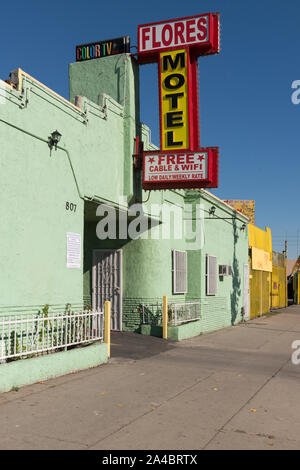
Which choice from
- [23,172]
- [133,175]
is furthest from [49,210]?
[133,175]

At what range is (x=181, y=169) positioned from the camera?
11.8 m

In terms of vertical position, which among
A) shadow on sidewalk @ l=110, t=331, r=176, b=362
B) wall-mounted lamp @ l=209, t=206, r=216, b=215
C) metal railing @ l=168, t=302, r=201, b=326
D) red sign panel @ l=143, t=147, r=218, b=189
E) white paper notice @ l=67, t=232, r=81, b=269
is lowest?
shadow on sidewalk @ l=110, t=331, r=176, b=362

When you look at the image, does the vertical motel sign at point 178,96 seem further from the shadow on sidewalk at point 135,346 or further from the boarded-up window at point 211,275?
the boarded-up window at point 211,275

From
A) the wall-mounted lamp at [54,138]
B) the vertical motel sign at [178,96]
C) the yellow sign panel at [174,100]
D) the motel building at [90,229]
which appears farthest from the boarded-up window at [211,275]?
the wall-mounted lamp at [54,138]

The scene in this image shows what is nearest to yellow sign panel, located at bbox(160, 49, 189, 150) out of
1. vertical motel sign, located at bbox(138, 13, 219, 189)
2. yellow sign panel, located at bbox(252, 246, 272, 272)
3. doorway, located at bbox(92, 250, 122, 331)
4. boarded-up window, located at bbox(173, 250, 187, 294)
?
vertical motel sign, located at bbox(138, 13, 219, 189)

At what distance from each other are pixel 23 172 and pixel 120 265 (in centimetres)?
611

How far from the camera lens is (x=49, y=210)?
9344mm

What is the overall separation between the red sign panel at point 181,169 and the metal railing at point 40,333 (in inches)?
157

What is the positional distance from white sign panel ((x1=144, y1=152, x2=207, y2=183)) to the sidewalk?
4347mm

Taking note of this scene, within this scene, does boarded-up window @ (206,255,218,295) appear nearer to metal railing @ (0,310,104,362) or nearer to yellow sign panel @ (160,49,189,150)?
yellow sign panel @ (160,49,189,150)

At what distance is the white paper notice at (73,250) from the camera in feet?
32.7

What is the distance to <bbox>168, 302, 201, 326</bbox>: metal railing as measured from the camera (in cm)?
1401

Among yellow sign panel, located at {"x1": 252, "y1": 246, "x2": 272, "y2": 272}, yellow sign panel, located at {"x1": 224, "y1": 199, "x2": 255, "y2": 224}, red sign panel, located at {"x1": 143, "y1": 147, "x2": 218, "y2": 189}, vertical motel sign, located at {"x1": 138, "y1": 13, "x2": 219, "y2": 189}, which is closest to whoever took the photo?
red sign panel, located at {"x1": 143, "y1": 147, "x2": 218, "y2": 189}
